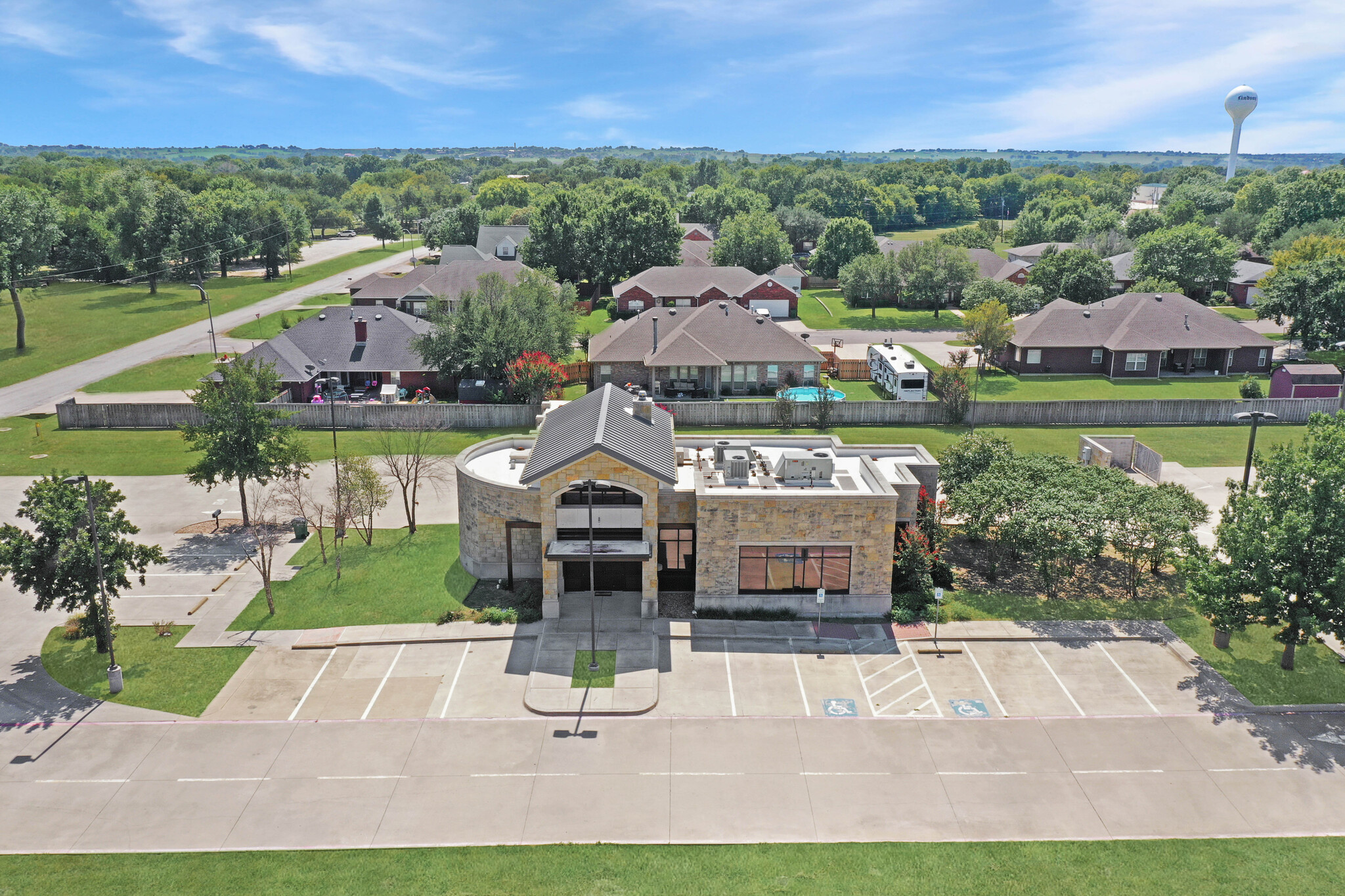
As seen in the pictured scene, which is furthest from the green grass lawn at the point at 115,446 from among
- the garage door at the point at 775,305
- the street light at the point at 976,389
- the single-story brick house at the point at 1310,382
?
the single-story brick house at the point at 1310,382

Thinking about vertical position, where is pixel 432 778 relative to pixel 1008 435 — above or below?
below

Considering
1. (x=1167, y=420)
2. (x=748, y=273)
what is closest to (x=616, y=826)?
(x=1167, y=420)

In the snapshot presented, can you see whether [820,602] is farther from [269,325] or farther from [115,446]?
[269,325]

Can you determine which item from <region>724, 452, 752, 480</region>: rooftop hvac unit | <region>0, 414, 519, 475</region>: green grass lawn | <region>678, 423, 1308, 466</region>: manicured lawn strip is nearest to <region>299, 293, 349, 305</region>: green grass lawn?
<region>0, 414, 519, 475</region>: green grass lawn

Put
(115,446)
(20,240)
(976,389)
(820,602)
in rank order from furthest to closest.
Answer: (20,240), (976,389), (115,446), (820,602)

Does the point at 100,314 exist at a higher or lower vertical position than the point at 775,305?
lower

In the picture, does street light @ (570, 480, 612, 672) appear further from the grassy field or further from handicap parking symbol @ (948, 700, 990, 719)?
the grassy field

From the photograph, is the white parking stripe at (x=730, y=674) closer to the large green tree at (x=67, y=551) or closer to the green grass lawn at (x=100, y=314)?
the large green tree at (x=67, y=551)

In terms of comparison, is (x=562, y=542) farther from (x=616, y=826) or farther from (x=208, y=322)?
(x=208, y=322)

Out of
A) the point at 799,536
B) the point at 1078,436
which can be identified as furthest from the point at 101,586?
the point at 1078,436
